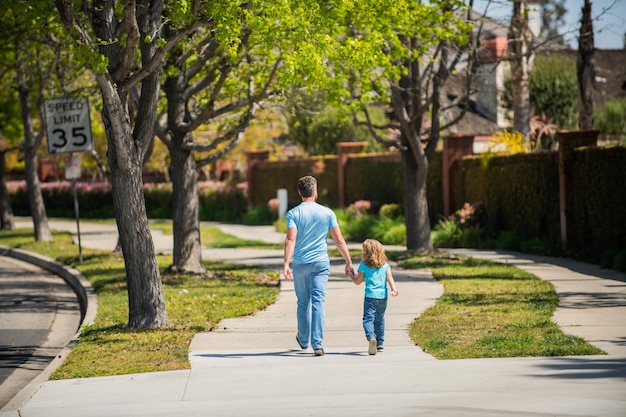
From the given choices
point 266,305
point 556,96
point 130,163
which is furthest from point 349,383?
point 556,96

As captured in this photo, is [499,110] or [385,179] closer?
[385,179]

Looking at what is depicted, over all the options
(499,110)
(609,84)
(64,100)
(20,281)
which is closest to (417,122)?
(64,100)

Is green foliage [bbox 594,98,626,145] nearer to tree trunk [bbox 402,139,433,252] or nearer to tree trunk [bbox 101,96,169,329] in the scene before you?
tree trunk [bbox 402,139,433,252]

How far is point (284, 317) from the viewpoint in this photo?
14078 mm

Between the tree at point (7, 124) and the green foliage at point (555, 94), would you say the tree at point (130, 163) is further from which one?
the green foliage at point (555, 94)

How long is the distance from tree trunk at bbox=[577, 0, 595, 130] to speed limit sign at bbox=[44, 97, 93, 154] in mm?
11770

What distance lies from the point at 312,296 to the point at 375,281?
649 mm

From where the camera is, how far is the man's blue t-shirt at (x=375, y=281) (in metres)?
10.9

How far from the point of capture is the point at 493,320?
12781mm

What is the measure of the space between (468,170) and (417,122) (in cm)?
534

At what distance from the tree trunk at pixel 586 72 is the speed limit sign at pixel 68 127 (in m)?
11.8

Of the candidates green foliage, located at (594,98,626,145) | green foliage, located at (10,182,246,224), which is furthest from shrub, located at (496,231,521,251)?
green foliage, located at (594,98,626,145)

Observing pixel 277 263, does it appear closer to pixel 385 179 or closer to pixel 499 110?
pixel 385 179

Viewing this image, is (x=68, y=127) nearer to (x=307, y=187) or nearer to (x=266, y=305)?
(x=266, y=305)
